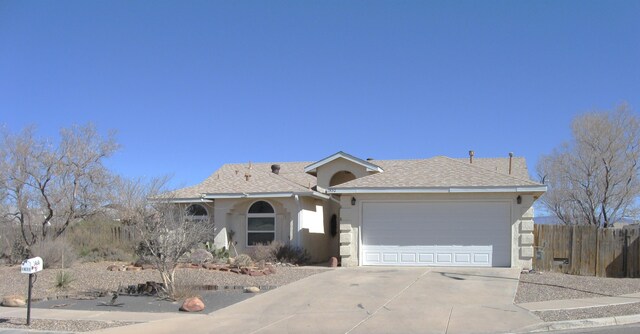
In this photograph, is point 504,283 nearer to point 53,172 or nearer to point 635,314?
point 635,314

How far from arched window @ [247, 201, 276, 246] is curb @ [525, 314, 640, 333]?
48.7 feet

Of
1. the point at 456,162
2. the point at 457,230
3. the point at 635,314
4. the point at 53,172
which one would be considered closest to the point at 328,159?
the point at 456,162

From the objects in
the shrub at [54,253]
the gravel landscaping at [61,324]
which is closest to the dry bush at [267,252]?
the shrub at [54,253]

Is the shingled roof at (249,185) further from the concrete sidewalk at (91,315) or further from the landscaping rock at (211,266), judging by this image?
the concrete sidewalk at (91,315)

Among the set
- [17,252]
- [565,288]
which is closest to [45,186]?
[17,252]

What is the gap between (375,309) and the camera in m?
12.6

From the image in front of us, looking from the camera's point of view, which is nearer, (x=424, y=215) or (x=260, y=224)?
(x=424, y=215)

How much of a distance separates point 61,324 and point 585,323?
32.3 ft

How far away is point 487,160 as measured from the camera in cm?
3061

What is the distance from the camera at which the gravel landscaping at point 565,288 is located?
46.6 feet

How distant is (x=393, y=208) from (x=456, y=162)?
375cm

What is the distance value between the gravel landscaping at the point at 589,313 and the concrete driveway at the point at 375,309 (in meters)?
0.40

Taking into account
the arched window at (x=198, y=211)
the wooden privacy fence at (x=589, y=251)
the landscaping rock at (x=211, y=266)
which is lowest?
the landscaping rock at (x=211, y=266)

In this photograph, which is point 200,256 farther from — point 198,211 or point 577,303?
point 577,303
